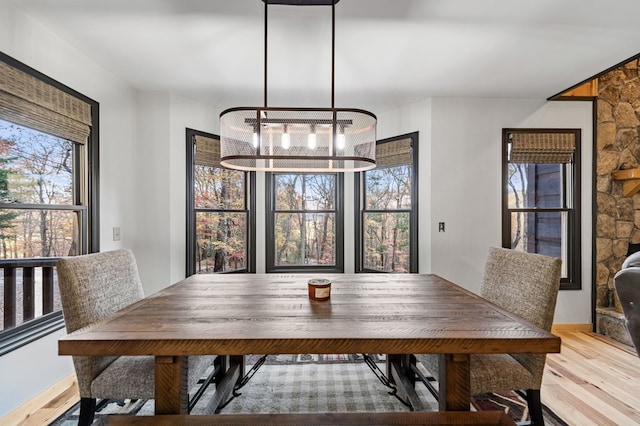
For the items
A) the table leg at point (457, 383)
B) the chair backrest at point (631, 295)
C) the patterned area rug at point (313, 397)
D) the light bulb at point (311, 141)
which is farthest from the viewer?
the patterned area rug at point (313, 397)

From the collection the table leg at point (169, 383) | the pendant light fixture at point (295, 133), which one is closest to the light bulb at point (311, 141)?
the pendant light fixture at point (295, 133)

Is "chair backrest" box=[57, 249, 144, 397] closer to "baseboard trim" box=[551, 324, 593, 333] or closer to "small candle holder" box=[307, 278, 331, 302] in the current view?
"small candle holder" box=[307, 278, 331, 302]

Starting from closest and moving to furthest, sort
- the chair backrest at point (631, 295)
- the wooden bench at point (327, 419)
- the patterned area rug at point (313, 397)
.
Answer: the chair backrest at point (631, 295) < the wooden bench at point (327, 419) < the patterned area rug at point (313, 397)

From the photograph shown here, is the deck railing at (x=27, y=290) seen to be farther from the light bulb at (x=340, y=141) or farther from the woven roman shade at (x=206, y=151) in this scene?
the light bulb at (x=340, y=141)

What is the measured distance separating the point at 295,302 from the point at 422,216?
6.96 ft

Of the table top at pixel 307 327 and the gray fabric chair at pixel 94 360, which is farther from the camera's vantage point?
the gray fabric chair at pixel 94 360

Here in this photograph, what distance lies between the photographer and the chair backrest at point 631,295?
106cm

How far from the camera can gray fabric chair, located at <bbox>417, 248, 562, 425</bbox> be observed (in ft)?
4.87

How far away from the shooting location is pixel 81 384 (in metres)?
1.47

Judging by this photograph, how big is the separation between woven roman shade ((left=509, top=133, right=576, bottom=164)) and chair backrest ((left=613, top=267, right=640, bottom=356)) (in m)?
2.54

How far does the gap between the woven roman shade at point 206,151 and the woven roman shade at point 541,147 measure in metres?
3.18

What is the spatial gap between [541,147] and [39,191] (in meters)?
4.45

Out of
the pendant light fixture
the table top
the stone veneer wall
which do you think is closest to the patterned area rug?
the table top

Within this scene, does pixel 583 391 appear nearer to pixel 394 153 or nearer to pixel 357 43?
pixel 394 153
